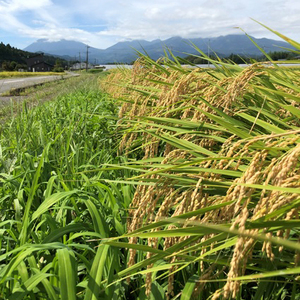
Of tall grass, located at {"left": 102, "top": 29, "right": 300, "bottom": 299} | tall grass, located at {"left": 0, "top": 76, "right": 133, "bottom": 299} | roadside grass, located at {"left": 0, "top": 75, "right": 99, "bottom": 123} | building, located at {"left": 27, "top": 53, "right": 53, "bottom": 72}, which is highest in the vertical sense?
building, located at {"left": 27, "top": 53, "right": 53, "bottom": 72}

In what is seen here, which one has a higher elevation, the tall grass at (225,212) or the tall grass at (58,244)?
the tall grass at (225,212)

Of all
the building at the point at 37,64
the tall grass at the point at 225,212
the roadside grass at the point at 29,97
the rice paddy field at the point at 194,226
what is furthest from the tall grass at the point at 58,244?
the building at the point at 37,64

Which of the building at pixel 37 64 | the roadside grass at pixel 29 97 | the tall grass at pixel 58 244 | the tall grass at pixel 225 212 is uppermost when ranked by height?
the building at pixel 37 64

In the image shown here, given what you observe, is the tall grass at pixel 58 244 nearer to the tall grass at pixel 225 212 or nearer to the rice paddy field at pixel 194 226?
the rice paddy field at pixel 194 226

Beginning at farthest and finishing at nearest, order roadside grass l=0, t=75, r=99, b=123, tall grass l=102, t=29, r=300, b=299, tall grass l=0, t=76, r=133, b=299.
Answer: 1. roadside grass l=0, t=75, r=99, b=123
2. tall grass l=0, t=76, r=133, b=299
3. tall grass l=102, t=29, r=300, b=299

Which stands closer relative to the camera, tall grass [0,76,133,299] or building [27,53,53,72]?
tall grass [0,76,133,299]

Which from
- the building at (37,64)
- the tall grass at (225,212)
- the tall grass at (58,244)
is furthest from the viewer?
the building at (37,64)

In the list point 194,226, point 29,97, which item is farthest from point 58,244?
point 29,97

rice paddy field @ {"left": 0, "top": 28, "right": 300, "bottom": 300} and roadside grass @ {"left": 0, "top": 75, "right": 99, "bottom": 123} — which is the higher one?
roadside grass @ {"left": 0, "top": 75, "right": 99, "bottom": 123}

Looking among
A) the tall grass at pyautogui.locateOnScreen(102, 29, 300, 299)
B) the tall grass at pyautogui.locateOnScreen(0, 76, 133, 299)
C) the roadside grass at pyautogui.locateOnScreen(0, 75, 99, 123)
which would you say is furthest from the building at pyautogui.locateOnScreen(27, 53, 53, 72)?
the tall grass at pyautogui.locateOnScreen(102, 29, 300, 299)

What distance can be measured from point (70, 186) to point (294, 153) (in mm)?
1658

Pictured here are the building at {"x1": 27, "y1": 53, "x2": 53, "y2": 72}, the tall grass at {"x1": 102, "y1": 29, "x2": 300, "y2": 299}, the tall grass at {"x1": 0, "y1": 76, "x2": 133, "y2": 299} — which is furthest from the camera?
the building at {"x1": 27, "y1": 53, "x2": 53, "y2": 72}

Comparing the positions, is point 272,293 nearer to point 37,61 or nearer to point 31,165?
point 31,165

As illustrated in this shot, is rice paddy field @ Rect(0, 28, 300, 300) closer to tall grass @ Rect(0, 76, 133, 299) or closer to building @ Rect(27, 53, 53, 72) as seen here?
tall grass @ Rect(0, 76, 133, 299)
